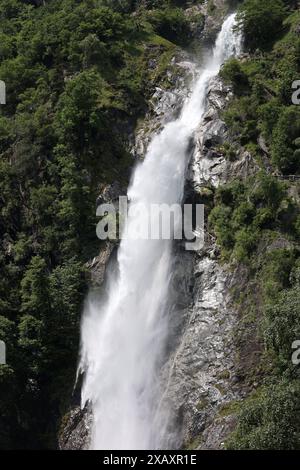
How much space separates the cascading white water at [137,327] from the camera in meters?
39.5

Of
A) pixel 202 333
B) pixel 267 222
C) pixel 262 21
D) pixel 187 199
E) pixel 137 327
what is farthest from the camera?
pixel 262 21

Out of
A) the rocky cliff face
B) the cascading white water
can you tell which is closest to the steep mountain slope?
the rocky cliff face

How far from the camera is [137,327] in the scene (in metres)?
43.5

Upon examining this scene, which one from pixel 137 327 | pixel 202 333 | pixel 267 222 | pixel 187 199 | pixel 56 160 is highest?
pixel 56 160

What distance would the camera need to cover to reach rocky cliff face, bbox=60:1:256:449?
122ft

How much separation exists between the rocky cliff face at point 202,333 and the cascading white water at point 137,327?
88cm

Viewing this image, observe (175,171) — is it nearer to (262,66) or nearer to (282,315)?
(262,66)

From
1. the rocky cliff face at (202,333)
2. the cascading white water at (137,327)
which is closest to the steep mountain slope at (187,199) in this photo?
the rocky cliff face at (202,333)

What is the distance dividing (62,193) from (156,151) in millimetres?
7556

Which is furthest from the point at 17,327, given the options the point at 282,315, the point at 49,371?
the point at 282,315

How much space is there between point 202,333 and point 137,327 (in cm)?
487

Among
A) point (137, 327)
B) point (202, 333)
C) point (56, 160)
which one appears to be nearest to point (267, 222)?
point (202, 333)

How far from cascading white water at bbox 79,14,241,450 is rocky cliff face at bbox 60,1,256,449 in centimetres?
88

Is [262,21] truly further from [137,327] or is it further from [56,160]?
[137,327]
